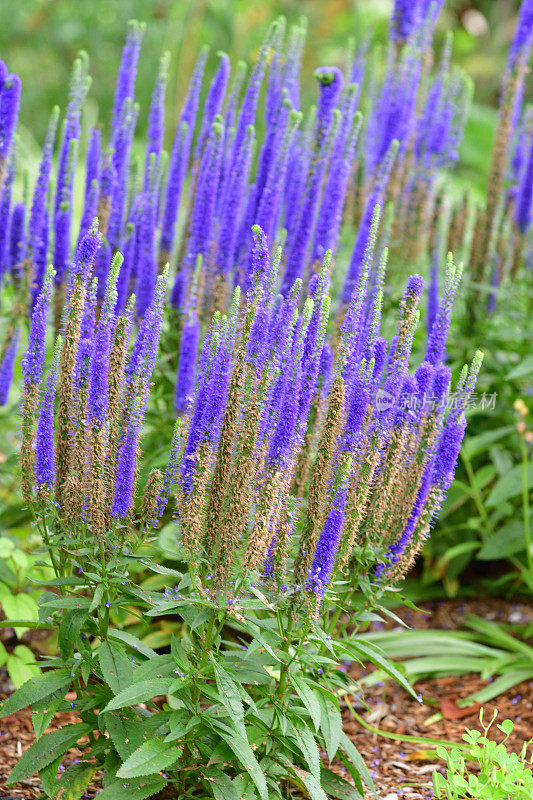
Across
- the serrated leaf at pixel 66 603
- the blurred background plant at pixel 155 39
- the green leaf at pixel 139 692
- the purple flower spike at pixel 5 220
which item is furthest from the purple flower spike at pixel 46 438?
the blurred background plant at pixel 155 39

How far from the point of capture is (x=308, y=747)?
2244mm

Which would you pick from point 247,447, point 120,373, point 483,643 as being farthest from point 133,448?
point 483,643

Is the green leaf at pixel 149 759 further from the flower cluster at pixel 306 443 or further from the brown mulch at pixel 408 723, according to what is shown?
the brown mulch at pixel 408 723

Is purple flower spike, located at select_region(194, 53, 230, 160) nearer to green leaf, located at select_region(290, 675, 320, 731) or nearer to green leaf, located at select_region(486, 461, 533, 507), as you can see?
green leaf, located at select_region(486, 461, 533, 507)

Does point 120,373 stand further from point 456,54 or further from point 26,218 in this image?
point 456,54

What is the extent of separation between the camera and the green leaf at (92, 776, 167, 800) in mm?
2229

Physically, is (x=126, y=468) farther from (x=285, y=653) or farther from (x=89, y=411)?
(x=285, y=653)

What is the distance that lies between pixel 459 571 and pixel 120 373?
2.81 meters

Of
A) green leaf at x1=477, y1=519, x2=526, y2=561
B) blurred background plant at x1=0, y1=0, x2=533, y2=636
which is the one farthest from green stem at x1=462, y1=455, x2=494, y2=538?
green leaf at x1=477, y1=519, x2=526, y2=561

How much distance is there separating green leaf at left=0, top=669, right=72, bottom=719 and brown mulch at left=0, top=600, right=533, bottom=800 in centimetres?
38

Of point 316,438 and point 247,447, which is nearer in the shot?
point 247,447

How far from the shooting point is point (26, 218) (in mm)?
3729

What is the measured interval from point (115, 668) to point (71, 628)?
166 mm

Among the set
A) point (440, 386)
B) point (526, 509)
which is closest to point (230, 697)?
point (440, 386)
